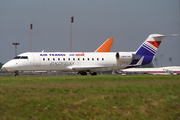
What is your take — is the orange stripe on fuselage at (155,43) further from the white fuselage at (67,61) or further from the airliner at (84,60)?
the white fuselage at (67,61)

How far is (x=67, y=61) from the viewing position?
49.2 meters

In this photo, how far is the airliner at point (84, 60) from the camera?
1857 inches

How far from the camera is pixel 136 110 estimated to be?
18172 mm

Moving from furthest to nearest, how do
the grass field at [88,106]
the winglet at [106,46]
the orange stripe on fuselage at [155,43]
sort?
the winglet at [106,46], the orange stripe on fuselage at [155,43], the grass field at [88,106]

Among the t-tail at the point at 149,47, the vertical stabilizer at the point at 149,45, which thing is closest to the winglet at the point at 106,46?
the t-tail at the point at 149,47

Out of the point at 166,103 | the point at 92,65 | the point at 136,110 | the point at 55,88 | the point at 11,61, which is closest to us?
the point at 136,110

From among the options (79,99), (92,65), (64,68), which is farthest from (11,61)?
(79,99)

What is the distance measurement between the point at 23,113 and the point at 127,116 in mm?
5216

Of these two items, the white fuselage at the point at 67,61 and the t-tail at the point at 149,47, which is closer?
the white fuselage at the point at 67,61

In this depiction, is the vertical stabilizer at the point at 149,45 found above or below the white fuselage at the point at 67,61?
above

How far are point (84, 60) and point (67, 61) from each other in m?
2.87

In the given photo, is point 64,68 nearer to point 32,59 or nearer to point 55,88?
point 32,59

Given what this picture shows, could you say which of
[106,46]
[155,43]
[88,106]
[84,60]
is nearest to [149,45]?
[155,43]

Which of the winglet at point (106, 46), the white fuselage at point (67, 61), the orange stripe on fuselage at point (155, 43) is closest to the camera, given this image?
the white fuselage at point (67, 61)
